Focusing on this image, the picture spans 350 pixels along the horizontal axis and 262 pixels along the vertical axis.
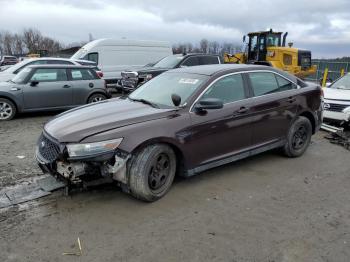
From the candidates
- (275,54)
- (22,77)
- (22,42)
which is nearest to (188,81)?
(22,77)

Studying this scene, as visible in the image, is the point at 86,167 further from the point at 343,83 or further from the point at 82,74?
the point at 343,83

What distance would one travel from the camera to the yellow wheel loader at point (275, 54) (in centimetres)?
1809

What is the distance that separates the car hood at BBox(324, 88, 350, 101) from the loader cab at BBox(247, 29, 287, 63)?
10317 mm

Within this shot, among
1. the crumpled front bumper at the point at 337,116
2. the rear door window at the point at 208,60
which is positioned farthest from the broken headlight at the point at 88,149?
the rear door window at the point at 208,60

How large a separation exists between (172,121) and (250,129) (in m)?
1.45

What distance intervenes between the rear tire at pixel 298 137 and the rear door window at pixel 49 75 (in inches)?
273

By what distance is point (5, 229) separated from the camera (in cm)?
355

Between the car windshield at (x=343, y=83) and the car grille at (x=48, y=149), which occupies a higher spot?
the car windshield at (x=343, y=83)

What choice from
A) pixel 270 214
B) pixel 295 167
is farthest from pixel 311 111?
pixel 270 214

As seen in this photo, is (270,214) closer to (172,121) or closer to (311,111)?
(172,121)

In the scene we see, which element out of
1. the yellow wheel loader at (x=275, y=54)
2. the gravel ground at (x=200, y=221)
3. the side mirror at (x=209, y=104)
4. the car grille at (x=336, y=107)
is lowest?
the gravel ground at (x=200, y=221)

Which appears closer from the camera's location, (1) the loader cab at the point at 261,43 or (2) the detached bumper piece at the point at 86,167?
(2) the detached bumper piece at the point at 86,167

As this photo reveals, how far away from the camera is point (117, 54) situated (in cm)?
1666

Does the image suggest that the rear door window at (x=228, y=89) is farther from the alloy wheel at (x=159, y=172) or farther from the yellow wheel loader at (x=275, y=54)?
the yellow wheel loader at (x=275, y=54)
